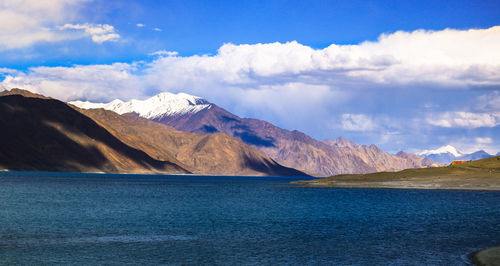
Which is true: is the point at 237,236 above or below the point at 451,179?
below

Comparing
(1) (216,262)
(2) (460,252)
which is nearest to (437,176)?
(2) (460,252)

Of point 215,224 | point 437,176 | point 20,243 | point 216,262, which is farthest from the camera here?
point 437,176

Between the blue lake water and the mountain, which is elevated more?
the mountain

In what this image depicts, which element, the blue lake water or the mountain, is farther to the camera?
the mountain

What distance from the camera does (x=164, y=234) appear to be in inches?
2088

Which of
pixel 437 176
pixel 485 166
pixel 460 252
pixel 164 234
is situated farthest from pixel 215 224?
pixel 485 166

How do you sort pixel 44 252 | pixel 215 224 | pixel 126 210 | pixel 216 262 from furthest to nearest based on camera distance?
1. pixel 126 210
2. pixel 215 224
3. pixel 44 252
4. pixel 216 262

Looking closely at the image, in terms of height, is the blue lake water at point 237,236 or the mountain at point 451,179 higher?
the mountain at point 451,179

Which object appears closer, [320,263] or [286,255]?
[320,263]

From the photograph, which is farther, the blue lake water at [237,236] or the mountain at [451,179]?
the mountain at [451,179]

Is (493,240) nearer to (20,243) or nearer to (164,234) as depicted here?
(164,234)

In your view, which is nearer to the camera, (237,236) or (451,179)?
(237,236)

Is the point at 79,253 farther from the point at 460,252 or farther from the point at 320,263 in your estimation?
the point at 460,252

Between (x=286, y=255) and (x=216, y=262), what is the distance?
6.50m
